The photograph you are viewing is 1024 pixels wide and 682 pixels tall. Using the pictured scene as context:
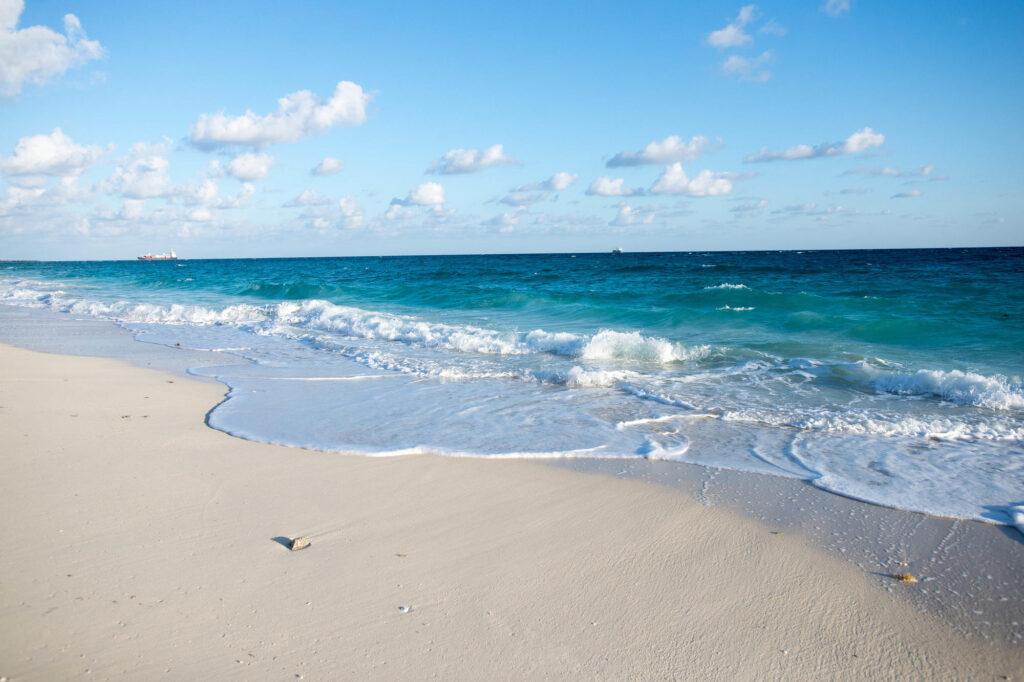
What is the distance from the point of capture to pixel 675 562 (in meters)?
3.33

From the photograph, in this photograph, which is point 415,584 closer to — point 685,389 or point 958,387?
point 685,389

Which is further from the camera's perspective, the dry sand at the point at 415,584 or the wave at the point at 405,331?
the wave at the point at 405,331

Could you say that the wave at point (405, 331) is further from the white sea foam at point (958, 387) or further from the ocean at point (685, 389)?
the white sea foam at point (958, 387)

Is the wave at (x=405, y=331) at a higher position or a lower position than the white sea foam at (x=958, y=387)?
higher

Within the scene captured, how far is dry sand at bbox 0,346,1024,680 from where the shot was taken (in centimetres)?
247

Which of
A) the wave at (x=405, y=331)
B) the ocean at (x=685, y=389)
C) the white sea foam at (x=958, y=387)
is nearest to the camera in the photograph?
the ocean at (x=685, y=389)

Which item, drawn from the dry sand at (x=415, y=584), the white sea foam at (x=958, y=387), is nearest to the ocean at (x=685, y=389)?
the white sea foam at (x=958, y=387)

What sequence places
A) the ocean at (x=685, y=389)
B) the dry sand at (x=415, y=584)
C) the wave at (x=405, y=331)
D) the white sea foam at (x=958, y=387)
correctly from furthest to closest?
1. the wave at (x=405, y=331)
2. the white sea foam at (x=958, y=387)
3. the ocean at (x=685, y=389)
4. the dry sand at (x=415, y=584)

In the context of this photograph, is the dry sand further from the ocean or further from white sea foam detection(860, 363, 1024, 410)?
white sea foam detection(860, 363, 1024, 410)

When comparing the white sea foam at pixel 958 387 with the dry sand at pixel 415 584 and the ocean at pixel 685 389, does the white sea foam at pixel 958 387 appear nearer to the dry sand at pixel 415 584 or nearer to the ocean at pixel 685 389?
the ocean at pixel 685 389

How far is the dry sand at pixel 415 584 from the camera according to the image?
8.09ft

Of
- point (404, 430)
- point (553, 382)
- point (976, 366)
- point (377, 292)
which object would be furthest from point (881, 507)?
point (377, 292)

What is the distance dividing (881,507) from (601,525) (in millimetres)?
2111

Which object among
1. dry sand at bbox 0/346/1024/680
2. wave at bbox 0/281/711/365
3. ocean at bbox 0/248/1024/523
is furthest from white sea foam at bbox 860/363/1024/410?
dry sand at bbox 0/346/1024/680
